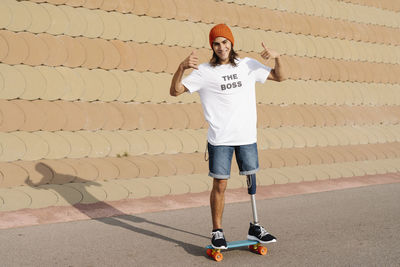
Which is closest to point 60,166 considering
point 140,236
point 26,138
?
point 26,138

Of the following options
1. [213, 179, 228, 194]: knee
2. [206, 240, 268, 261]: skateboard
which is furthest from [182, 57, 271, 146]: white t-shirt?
[206, 240, 268, 261]: skateboard

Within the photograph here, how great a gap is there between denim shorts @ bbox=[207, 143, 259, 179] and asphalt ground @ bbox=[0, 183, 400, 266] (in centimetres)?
81

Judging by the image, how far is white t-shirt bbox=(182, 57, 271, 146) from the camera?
5523mm

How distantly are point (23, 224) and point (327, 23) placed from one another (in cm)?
866

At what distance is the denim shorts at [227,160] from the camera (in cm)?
550

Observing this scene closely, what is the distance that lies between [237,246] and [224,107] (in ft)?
4.33

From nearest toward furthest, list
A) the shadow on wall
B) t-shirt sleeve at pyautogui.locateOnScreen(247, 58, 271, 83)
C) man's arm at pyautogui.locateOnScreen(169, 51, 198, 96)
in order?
man's arm at pyautogui.locateOnScreen(169, 51, 198, 96) < t-shirt sleeve at pyautogui.locateOnScreen(247, 58, 271, 83) < the shadow on wall

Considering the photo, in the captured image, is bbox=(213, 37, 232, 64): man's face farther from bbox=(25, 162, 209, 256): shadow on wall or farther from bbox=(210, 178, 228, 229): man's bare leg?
bbox=(25, 162, 209, 256): shadow on wall

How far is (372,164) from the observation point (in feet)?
38.7

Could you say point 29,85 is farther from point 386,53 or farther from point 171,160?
point 386,53

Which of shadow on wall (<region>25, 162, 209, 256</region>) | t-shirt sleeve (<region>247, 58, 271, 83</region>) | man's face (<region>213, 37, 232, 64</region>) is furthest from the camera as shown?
shadow on wall (<region>25, 162, 209, 256</region>)

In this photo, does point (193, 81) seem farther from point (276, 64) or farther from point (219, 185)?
point (219, 185)

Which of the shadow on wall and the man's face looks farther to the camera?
the shadow on wall

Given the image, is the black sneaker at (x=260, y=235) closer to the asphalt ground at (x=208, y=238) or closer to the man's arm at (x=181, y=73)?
the asphalt ground at (x=208, y=238)
